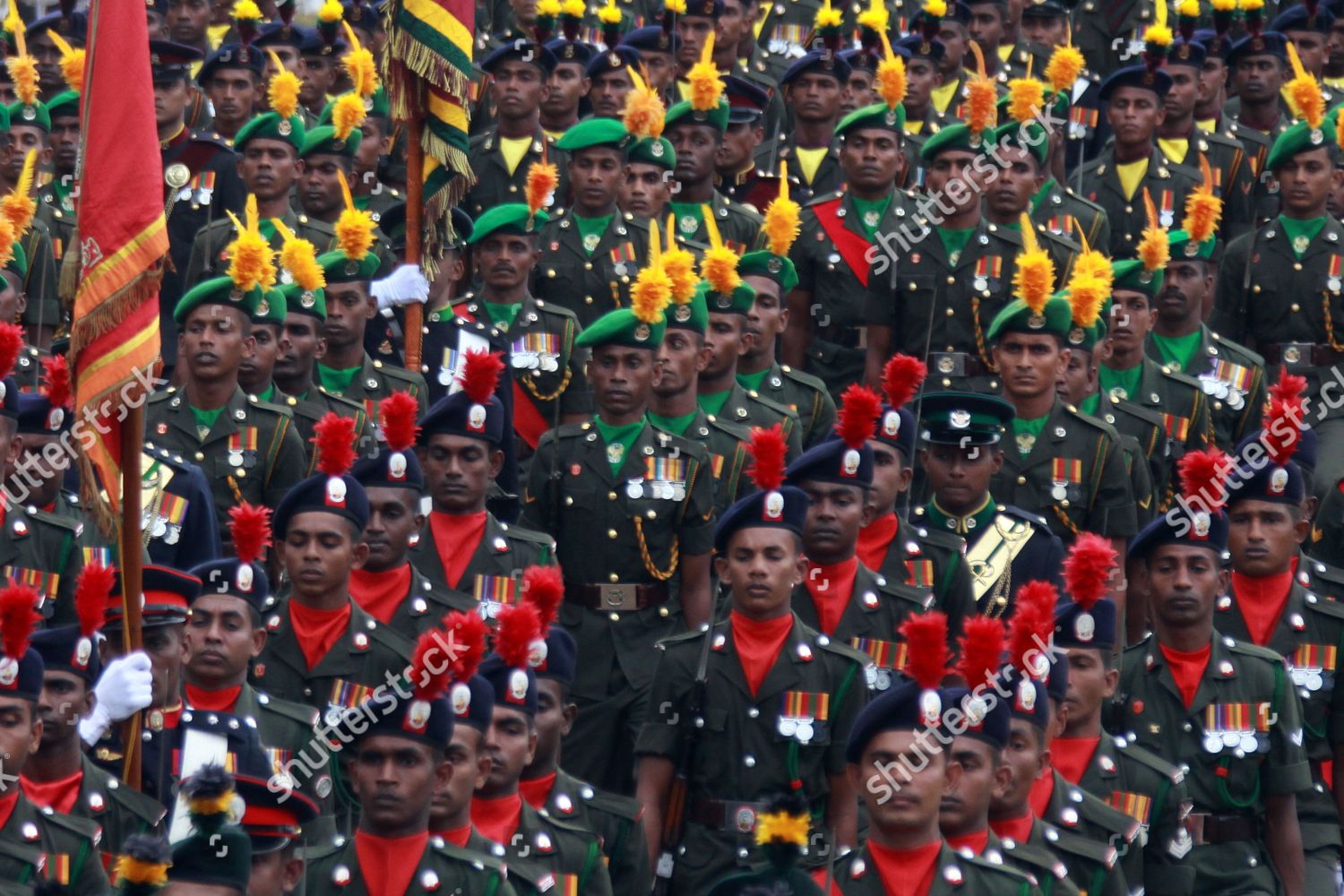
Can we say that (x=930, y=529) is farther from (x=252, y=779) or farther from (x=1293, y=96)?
→ (x=1293, y=96)

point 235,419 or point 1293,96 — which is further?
point 1293,96

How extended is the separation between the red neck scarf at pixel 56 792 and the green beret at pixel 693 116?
718 centimetres

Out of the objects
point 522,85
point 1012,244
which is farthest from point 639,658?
point 522,85

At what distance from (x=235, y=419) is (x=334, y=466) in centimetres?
160

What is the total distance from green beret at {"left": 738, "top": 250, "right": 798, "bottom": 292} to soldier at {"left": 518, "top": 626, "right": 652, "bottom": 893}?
4053mm

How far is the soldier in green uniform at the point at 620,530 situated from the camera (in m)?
13.0

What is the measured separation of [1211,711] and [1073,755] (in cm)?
93

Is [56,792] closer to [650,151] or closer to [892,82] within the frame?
[650,151]

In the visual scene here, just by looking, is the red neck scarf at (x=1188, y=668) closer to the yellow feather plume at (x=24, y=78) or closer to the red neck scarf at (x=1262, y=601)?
the red neck scarf at (x=1262, y=601)

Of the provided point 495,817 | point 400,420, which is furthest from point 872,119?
point 495,817

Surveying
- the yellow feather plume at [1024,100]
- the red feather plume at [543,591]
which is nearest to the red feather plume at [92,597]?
the red feather plume at [543,591]

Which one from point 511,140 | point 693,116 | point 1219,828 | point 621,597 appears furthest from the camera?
point 511,140

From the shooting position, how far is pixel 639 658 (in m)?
12.9

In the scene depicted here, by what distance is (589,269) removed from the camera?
15.9 metres
